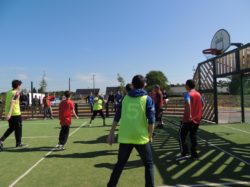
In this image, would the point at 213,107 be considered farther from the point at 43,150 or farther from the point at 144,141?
the point at 144,141

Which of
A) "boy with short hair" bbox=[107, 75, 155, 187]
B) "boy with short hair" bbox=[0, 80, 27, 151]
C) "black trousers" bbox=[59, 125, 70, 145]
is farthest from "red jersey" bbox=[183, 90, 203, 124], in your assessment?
"boy with short hair" bbox=[0, 80, 27, 151]

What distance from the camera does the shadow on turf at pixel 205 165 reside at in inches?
243

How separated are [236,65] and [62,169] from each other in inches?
395

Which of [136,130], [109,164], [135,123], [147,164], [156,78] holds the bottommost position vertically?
[109,164]

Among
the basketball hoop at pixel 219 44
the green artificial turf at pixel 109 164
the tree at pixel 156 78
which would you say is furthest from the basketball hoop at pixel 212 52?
the tree at pixel 156 78

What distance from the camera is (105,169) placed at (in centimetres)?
712

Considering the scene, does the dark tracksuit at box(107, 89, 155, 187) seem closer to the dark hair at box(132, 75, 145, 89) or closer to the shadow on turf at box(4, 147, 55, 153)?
the dark hair at box(132, 75, 145, 89)

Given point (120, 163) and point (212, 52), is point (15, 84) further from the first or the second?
point (212, 52)

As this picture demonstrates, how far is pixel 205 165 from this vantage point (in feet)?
23.8

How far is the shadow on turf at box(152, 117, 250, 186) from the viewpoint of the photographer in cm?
617

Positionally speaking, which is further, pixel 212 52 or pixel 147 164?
Result: pixel 212 52

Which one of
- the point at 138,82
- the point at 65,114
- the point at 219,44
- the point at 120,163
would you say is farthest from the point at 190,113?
the point at 219,44

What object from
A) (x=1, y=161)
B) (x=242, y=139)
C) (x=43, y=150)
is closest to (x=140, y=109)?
(x=1, y=161)

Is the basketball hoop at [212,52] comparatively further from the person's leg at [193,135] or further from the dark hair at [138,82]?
the dark hair at [138,82]
